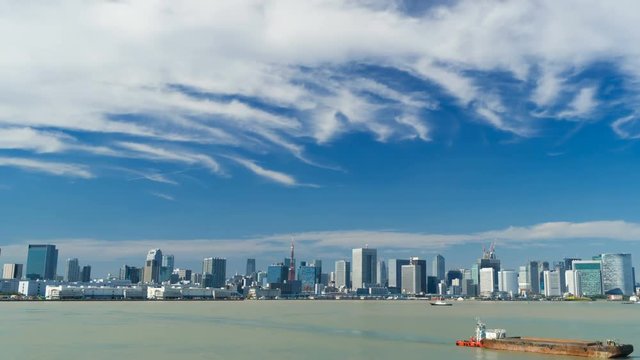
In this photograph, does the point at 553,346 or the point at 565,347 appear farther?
the point at 553,346

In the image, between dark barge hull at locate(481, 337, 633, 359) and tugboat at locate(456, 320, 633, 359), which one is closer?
dark barge hull at locate(481, 337, 633, 359)

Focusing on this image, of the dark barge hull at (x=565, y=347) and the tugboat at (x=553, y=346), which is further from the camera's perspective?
the tugboat at (x=553, y=346)

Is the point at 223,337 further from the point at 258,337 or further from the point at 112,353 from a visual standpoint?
the point at 112,353

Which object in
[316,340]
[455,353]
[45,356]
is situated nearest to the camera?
[45,356]

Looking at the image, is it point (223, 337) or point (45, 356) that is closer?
point (45, 356)

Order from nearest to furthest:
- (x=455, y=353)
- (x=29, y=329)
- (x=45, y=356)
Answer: (x=45, y=356)
(x=455, y=353)
(x=29, y=329)

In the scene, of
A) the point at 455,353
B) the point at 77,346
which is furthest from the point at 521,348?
the point at 77,346
